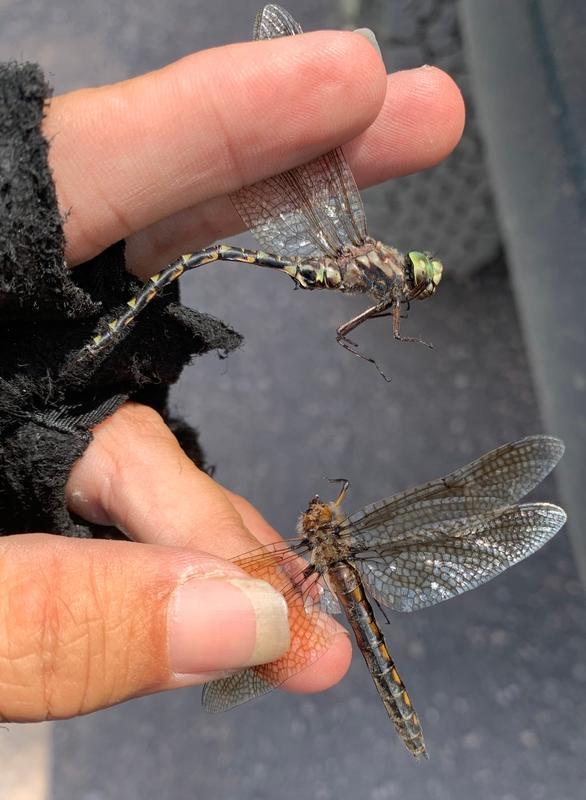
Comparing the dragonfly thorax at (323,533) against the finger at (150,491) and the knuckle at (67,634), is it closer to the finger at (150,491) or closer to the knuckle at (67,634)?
the finger at (150,491)

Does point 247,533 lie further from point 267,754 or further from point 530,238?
point 530,238

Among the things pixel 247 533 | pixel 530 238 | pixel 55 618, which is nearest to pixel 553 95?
pixel 530 238

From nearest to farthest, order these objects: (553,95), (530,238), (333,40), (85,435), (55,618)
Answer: (55,618)
(333,40)
(85,435)
(553,95)
(530,238)

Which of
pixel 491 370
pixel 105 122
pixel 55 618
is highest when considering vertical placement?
pixel 105 122

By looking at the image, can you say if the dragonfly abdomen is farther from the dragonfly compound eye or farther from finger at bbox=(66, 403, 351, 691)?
the dragonfly compound eye

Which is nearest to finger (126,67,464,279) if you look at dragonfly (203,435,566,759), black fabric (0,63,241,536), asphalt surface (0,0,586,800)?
black fabric (0,63,241,536)

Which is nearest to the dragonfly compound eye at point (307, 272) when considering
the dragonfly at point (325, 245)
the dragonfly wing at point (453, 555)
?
the dragonfly at point (325, 245)

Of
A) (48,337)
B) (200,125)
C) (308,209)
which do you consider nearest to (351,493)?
(308,209)
